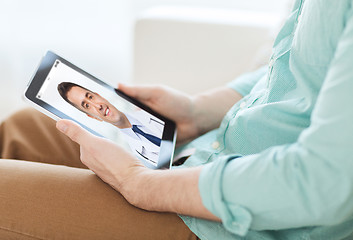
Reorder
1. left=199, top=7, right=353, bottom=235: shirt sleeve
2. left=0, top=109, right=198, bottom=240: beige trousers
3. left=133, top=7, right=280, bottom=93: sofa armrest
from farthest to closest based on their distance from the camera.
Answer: left=133, top=7, right=280, bottom=93: sofa armrest < left=0, top=109, right=198, bottom=240: beige trousers < left=199, top=7, right=353, bottom=235: shirt sleeve

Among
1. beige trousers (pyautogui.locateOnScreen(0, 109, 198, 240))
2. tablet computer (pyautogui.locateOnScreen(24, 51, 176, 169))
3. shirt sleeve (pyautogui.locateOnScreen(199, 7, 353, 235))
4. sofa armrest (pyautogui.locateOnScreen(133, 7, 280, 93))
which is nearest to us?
shirt sleeve (pyautogui.locateOnScreen(199, 7, 353, 235))

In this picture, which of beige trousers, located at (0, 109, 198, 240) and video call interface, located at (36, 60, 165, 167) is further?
video call interface, located at (36, 60, 165, 167)

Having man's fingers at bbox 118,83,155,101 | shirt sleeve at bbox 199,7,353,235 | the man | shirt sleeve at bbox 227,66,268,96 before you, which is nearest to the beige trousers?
the man

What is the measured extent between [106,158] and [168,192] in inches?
5.0

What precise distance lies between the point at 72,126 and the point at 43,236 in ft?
0.60

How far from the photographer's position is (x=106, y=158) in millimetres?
648

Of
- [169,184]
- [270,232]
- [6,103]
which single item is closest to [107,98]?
[169,184]

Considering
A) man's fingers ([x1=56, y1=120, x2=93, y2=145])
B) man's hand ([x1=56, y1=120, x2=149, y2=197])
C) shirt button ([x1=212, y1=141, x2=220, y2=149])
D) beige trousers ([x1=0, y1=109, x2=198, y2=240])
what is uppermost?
man's fingers ([x1=56, y1=120, x2=93, y2=145])

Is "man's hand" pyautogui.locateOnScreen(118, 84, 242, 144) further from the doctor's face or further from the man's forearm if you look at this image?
the man's forearm

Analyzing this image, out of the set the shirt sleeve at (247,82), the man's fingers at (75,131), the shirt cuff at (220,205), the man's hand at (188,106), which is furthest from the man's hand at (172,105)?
the shirt cuff at (220,205)

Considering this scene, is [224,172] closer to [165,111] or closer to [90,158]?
[90,158]

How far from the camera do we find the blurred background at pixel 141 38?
119 cm

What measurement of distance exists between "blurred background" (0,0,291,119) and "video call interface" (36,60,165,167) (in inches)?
16.5

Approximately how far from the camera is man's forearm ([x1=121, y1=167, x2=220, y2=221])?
1.85 feet
